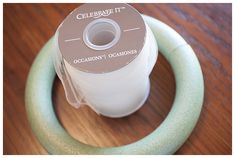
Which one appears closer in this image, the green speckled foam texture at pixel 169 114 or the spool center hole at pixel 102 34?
the spool center hole at pixel 102 34

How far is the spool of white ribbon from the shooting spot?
2.00 feet

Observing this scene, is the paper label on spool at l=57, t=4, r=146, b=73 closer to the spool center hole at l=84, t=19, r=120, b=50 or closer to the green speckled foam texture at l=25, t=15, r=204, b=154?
the spool center hole at l=84, t=19, r=120, b=50

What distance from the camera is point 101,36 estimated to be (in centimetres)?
65

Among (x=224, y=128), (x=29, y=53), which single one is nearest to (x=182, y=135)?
(x=224, y=128)

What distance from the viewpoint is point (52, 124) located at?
2.59ft

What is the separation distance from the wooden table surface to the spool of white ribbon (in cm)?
10

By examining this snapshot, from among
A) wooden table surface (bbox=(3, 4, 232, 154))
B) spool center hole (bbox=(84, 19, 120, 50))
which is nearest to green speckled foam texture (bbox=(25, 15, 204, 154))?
wooden table surface (bbox=(3, 4, 232, 154))

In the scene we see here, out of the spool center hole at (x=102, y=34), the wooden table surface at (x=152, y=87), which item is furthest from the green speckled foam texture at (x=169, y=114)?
the spool center hole at (x=102, y=34)

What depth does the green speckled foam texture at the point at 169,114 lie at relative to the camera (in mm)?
745

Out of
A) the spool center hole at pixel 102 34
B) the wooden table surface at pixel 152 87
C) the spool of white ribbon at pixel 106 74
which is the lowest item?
the wooden table surface at pixel 152 87

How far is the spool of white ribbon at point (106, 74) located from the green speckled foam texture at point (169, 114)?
0.09 m

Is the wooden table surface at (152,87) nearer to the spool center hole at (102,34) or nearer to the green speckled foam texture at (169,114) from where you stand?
the green speckled foam texture at (169,114)

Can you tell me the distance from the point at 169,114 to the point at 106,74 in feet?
0.77

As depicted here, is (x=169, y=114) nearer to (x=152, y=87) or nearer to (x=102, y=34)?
(x=152, y=87)
